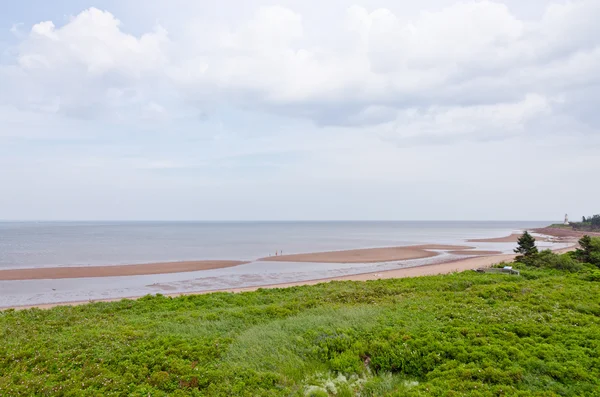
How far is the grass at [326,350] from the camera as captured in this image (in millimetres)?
7117

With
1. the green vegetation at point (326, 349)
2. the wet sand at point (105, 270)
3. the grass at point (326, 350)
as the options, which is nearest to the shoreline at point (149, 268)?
the wet sand at point (105, 270)

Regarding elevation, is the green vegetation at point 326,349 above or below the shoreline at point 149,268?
above

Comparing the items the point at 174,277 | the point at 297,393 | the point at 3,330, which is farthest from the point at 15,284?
the point at 297,393

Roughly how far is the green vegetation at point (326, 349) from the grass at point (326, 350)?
0.03 m

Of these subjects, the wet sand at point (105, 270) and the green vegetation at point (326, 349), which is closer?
the green vegetation at point (326, 349)

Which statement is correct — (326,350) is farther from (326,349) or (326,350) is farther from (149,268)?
(149,268)

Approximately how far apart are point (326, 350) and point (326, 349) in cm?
2

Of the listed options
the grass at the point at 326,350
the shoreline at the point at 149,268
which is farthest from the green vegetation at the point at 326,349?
the shoreline at the point at 149,268

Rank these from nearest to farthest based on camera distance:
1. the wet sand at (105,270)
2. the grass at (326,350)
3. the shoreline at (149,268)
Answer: the grass at (326,350), the wet sand at (105,270), the shoreline at (149,268)

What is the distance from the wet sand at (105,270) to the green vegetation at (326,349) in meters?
22.3

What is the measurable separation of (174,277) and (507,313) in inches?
1143

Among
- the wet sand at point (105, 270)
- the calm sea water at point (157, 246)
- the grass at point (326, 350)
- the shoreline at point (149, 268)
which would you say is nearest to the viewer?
the grass at point (326, 350)

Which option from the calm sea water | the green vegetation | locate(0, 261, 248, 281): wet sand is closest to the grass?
the green vegetation

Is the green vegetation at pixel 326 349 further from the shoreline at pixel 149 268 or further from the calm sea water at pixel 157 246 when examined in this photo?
the calm sea water at pixel 157 246
